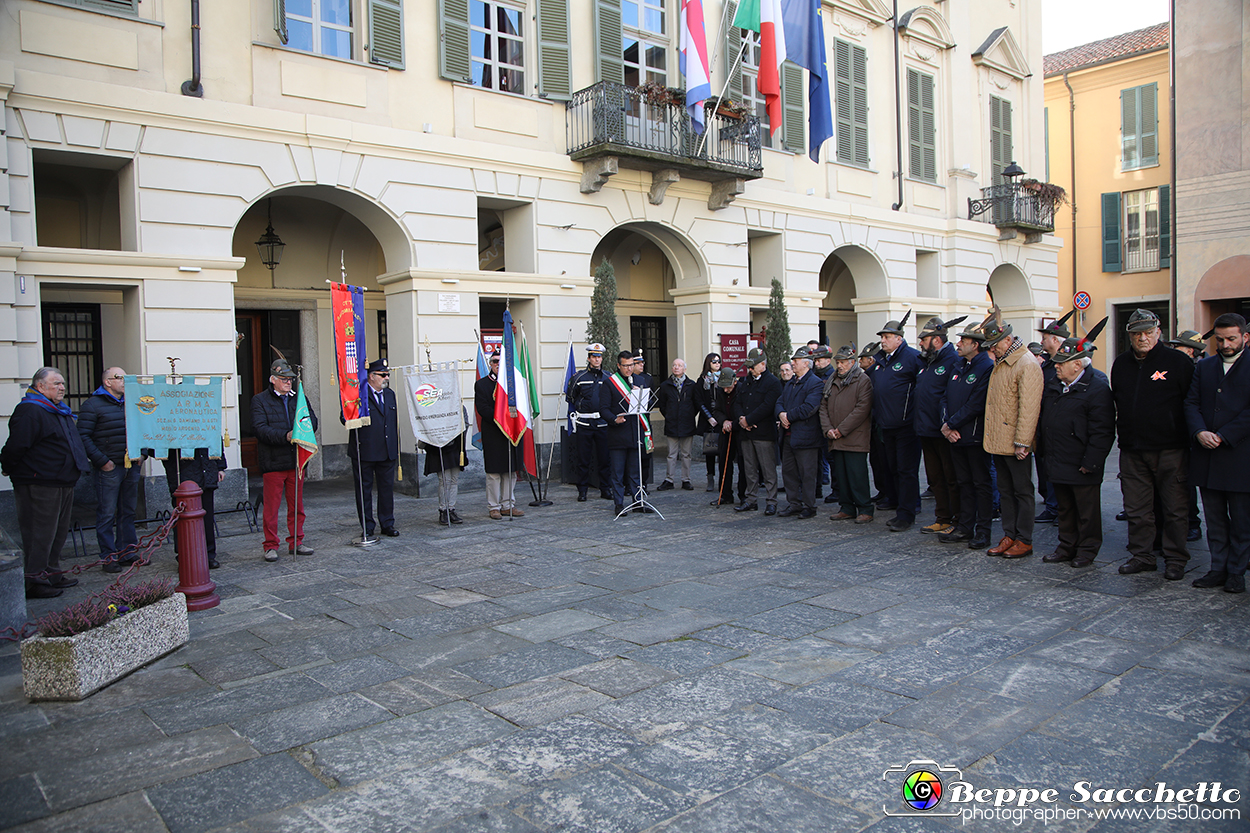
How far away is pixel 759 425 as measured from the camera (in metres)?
10.2

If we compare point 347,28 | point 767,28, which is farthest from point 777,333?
point 347,28

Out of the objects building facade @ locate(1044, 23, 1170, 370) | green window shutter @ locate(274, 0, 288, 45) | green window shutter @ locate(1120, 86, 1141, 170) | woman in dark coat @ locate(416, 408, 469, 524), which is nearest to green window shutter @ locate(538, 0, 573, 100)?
green window shutter @ locate(274, 0, 288, 45)

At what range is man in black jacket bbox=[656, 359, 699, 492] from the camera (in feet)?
39.3

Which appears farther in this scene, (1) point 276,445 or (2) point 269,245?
(2) point 269,245

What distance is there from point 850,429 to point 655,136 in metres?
7.12

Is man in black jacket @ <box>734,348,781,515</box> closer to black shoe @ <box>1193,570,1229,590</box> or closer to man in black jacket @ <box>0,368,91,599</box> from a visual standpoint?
black shoe @ <box>1193,570,1229,590</box>

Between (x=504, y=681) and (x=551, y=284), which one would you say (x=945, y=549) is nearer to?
(x=504, y=681)

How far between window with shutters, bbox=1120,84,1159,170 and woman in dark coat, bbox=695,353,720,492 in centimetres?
2238

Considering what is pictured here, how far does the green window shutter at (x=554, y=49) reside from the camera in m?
13.4

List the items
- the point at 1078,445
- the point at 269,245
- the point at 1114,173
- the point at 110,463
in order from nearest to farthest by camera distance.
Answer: the point at 1078,445
the point at 110,463
the point at 269,245
the point at 1114,173

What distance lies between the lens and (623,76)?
14320 mm

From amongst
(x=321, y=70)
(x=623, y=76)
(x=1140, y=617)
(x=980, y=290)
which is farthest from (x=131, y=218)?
(x=980, y=290)

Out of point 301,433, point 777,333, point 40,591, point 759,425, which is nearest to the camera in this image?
point 40,591

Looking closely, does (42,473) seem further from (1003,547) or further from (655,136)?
(655,136)
